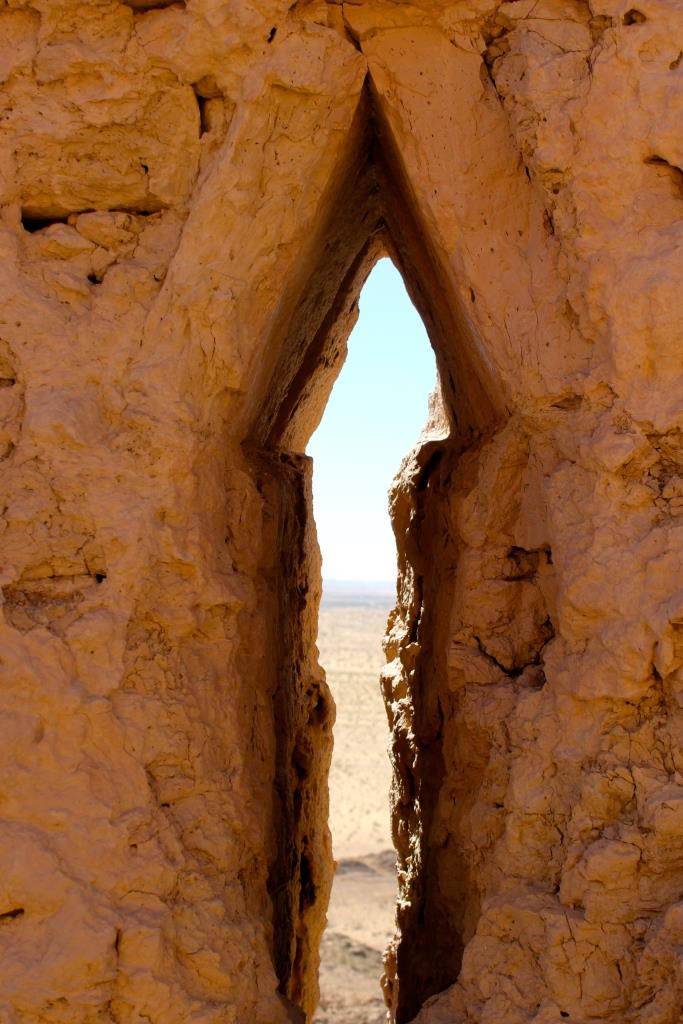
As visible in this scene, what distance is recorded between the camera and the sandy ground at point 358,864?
7.65m

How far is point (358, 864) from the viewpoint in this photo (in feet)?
38.5

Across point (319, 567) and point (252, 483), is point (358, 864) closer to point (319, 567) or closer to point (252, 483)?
point (319, 567)

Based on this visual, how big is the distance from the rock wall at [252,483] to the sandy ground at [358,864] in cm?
431

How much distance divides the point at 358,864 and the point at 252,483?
350 inches

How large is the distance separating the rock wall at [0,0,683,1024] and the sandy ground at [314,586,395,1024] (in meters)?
4.31

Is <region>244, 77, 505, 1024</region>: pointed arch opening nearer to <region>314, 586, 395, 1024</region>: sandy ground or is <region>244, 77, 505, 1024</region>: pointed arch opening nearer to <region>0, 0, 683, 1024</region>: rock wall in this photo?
<region>0, 0, 683, 1024</region>: rock wall

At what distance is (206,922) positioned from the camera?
3.08m

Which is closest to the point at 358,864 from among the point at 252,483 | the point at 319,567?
the point at 319,567

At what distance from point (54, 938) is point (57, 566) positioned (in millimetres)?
1017

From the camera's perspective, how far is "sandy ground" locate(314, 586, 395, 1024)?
765 centimetres

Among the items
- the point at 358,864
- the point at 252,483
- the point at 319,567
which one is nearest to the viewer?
the point at 252,483

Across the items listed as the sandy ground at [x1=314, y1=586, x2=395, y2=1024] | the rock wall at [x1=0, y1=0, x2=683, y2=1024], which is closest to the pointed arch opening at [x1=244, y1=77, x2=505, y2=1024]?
the rock wall at [x1=0, y1=0, x2=683, y2=1024]

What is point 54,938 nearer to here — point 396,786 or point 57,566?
point 57,566

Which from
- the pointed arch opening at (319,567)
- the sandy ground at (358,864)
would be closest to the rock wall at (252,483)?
the pointed arch opening at (319,567)
